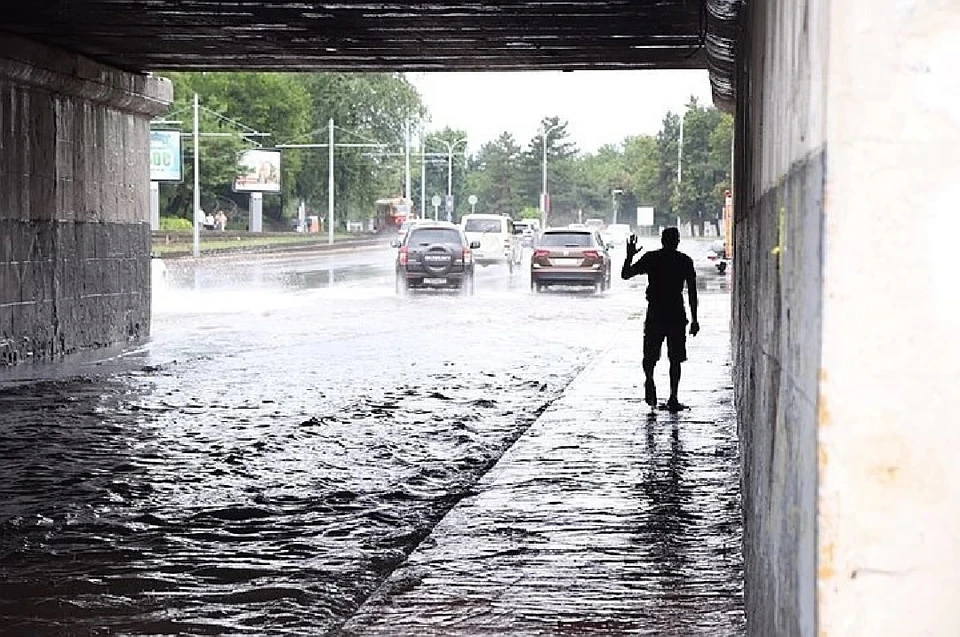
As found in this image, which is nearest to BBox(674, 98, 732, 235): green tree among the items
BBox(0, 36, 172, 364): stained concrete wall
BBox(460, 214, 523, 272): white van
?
BBox(460, 214, 523, 272): white van

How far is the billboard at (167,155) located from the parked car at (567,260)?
30.4 metres

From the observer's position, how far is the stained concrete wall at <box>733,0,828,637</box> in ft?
10.8

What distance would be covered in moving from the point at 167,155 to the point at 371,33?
2034 inches

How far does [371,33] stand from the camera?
1922cm

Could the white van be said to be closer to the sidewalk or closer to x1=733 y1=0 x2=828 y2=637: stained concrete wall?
the sidewalk

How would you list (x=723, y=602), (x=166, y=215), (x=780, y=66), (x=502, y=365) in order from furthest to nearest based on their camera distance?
(x=166, y=215) < (x=502, y=365) < (x=723, y=602) < (x=780, y=66)

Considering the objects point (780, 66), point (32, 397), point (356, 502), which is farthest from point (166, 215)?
point (780, 66)

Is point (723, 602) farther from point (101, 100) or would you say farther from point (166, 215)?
point (166, 215)

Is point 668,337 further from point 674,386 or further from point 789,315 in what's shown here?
point 789,315

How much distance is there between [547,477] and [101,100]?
40.8ft

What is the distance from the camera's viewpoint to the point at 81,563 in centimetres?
871

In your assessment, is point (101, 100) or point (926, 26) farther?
point (101, 100)

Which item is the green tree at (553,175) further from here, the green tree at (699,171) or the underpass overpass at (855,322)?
the underpass overpass at (855,322)

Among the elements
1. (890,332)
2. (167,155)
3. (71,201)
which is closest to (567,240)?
(71,201)
